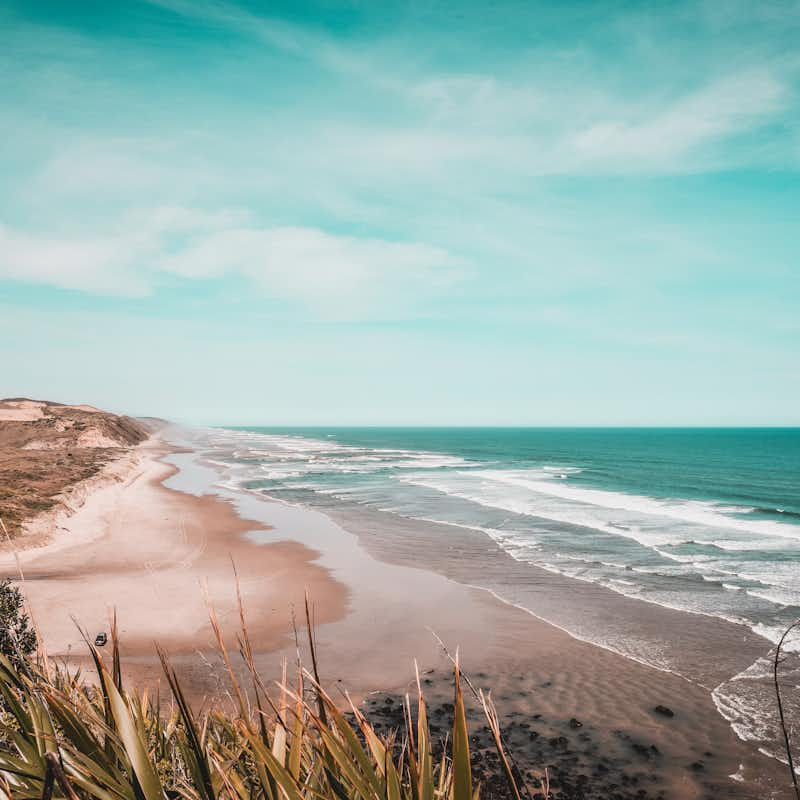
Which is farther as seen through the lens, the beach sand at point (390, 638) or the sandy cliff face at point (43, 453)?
the sandy cliff face at point (43, 453)

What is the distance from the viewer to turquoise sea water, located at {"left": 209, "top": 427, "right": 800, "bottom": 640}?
18312 mm

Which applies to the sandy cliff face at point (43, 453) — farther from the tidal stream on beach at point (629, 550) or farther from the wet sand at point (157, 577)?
the tidal stream on beach at point (629, 550)

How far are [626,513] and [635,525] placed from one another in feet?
12.9

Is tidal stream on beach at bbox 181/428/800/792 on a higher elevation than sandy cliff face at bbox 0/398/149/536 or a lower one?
lower

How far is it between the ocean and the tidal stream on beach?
0.07 m

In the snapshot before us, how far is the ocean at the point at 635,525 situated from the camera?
1438 centimetres

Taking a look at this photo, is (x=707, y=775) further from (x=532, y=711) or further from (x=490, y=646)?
(x=490, y=646)

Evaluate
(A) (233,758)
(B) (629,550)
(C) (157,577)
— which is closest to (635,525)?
(B) (629,550)

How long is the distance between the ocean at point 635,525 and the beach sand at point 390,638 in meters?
1.19

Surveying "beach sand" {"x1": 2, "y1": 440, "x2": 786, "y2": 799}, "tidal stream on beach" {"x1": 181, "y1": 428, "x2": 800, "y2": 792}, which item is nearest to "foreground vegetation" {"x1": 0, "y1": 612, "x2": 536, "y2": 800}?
"beach sand" {"x1": 2, "y1": 440, "x2": 786, "y2": 799}

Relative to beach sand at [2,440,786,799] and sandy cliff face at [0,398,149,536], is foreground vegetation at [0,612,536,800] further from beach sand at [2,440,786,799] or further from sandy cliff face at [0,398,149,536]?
sandy cliff face at [0,398,149,536]

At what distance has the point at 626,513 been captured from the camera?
3234cm

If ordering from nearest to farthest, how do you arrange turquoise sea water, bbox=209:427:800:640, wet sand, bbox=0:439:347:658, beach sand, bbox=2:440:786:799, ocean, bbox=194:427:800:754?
beach sand, bbox=2:440:786:799
wet sand, bbox=0:439:347:658
ocean, bbox=194:427:800:754
turquoise sea water, bbox=209:427:800:640

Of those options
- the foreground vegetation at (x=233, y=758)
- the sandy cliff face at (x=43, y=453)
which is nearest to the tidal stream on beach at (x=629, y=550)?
the foreground vegetation at (x=233, y=758)
